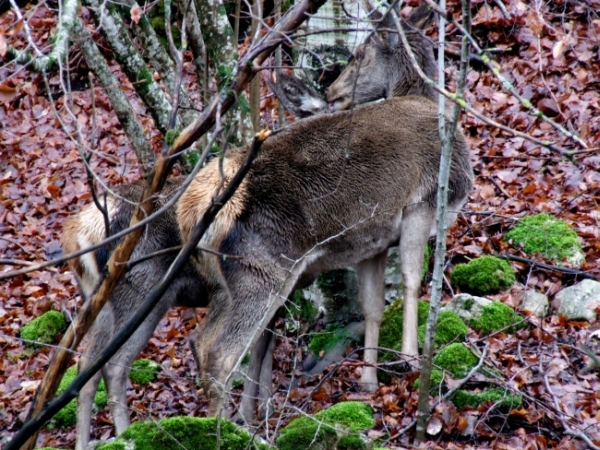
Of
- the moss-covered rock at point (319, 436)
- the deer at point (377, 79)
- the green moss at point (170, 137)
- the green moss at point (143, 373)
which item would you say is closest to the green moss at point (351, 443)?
the moss-covered rock at point (319, 436)

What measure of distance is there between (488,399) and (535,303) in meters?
1.80

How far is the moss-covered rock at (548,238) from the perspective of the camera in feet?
25.7

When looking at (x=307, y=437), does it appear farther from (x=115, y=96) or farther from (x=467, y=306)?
(x=115, y=96)

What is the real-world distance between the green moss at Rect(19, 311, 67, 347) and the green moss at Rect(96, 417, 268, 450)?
3926 millimetres

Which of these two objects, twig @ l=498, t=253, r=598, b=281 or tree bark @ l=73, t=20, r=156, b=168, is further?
tree bark @ l=73, t=20, r=156, b=168

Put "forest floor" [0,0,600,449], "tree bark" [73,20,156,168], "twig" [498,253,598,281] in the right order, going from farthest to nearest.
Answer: "tree bark" [73,20,156,168], "twig" [498,253,598,281], "forest floor" [0,0,600,449]

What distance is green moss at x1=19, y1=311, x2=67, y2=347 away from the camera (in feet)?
27.4

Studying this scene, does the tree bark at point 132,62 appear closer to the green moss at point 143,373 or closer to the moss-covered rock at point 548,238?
the green moss at point 143,373

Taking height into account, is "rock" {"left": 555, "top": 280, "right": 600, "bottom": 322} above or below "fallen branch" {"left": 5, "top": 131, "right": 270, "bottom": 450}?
below

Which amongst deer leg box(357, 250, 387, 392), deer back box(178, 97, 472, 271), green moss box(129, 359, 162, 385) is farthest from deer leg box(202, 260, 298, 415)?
green moss box(129, 359, 162, 385)

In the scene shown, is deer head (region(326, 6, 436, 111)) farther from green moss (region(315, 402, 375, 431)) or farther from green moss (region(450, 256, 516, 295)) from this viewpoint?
green moss (region(315, 402, 375, 431))

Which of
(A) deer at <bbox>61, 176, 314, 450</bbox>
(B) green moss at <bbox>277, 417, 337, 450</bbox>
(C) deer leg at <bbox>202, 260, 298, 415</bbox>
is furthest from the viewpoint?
(A) deer at <bbox>61, 176, 314, 450</bbox>

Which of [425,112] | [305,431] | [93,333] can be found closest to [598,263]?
[425,112]

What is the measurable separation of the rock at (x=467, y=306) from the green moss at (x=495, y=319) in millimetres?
45
